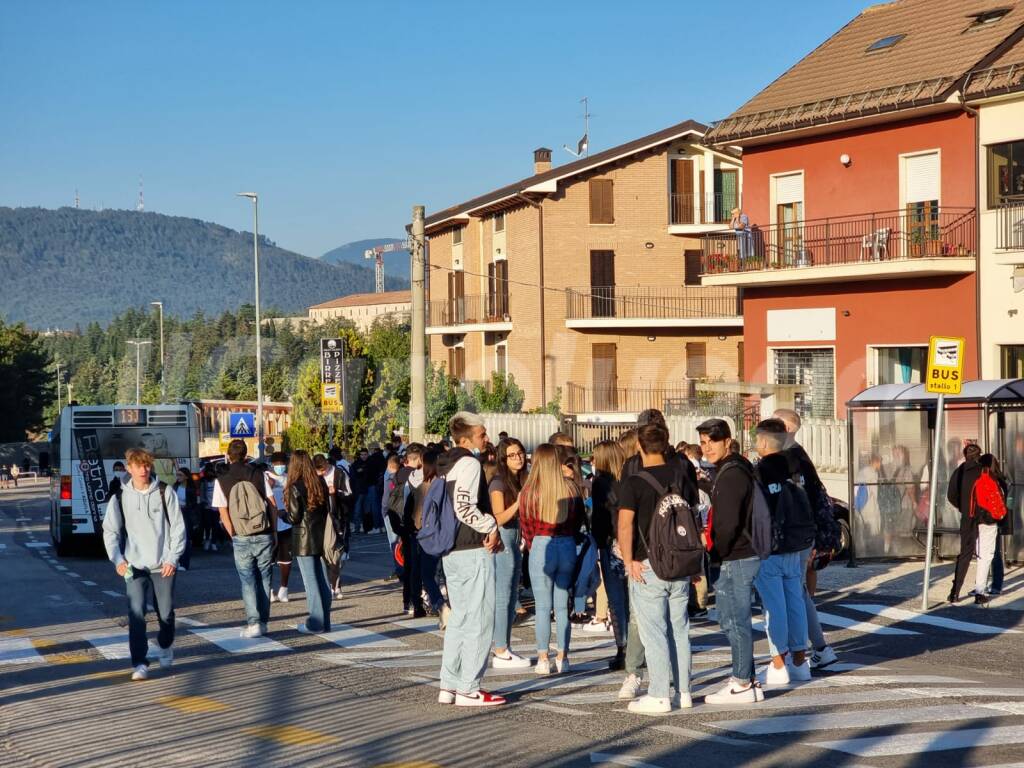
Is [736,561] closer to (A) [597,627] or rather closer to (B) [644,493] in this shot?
(B) [644,493]

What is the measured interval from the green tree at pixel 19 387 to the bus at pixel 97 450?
207 feet

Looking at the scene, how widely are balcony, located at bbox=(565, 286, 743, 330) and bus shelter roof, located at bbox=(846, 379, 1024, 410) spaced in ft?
91.1

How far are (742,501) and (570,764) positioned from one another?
268cm

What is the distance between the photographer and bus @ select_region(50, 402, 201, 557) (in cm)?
2761

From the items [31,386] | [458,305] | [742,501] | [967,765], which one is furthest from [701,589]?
[31,386]

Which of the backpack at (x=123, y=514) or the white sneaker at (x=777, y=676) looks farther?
the backpack at (x=123, y=514)

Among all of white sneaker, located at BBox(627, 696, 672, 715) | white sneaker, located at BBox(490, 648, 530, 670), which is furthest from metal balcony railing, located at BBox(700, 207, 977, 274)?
white sneaker, located at BBox(627, 696, 672, 715)

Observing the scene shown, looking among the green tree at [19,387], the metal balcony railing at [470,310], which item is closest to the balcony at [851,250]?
the metal balcony railing at [470,310]

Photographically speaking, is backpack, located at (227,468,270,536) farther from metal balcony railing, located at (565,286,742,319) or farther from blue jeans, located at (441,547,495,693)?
metal balcony railing, located at (565,286,742,319)

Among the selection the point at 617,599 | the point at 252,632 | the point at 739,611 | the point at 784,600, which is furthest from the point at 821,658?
the point at 252,632

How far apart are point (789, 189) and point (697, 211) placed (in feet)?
54.5

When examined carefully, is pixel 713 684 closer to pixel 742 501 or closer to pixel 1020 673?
pixel 742 501

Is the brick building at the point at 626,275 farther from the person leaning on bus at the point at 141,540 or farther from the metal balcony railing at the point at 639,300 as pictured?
the person leaning on bus at the point at 141,540

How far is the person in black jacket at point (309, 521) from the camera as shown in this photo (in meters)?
14.1
